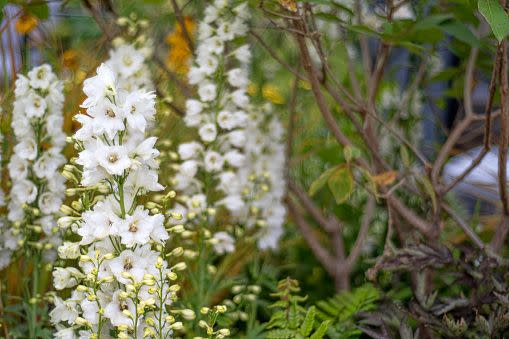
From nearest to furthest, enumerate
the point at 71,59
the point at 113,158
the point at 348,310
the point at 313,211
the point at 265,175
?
the point at 113,158 → the point at 348,310 → the point at 265,175 → the point at 71,59 → the point at 313,211

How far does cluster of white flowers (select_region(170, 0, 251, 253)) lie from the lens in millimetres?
1717

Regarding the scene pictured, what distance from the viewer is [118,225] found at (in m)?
1.18

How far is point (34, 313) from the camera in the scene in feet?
5.05

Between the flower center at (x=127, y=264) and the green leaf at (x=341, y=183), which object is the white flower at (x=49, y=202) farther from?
the green leaf at (x=341, y=183)

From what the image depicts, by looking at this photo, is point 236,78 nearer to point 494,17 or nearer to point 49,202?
point 49,202

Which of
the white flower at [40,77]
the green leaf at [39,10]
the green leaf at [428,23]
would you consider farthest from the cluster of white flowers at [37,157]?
the green leaf at [428,23]

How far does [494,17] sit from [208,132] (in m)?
0.73

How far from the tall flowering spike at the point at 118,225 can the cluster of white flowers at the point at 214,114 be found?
0.45 meters

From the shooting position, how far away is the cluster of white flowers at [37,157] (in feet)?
5.08

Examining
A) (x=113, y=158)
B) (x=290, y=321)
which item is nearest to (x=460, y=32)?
(x=290, y=321)

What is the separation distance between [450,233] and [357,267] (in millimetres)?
359

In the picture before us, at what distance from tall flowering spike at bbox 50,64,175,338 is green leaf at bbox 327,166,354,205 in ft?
1.53

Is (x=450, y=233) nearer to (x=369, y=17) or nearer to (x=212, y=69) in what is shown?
(x=369, y=17)

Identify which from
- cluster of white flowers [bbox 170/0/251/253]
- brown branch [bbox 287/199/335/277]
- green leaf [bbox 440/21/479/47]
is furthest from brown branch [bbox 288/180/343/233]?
green leaf [bbox 440/21/479/47]
